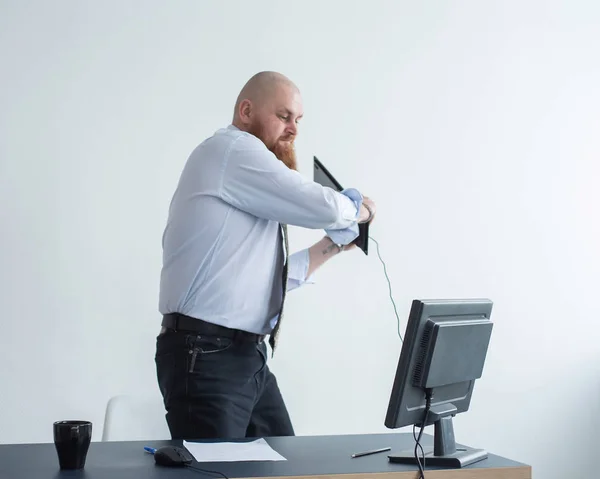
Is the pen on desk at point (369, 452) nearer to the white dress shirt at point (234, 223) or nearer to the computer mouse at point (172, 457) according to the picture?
the computer mouse at point (172, 457)

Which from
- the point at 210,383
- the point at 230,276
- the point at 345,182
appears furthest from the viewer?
the point at 345,182

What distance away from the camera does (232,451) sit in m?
1.54

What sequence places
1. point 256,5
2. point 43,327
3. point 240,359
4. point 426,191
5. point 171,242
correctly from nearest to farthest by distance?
point 240,359 → point 171,242 → point 43,327 → point 256,5 → point 426,191

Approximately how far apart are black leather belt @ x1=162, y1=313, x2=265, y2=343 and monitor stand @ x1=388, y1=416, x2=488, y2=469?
0.55 meters

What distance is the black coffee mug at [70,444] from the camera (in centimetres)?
133

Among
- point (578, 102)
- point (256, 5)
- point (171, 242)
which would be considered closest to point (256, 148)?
point (171, 242)

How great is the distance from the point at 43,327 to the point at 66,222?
1.30 feet

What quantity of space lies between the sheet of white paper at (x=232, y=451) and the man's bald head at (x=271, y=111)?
0.97 m

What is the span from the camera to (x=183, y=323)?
196cm

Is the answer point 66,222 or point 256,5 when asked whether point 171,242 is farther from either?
point 256,5

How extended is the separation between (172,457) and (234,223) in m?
0.78

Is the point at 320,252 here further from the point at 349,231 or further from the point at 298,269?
the point at 349,231

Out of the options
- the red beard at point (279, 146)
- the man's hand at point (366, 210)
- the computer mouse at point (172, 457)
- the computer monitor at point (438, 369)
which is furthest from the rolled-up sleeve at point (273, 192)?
the computer mouse at point (172, 457)

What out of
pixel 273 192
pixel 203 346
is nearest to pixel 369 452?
pixel 203 346
